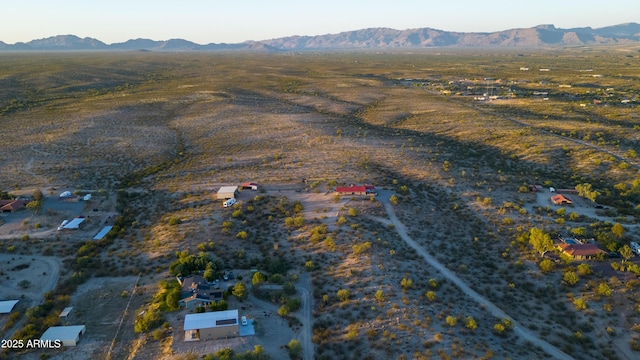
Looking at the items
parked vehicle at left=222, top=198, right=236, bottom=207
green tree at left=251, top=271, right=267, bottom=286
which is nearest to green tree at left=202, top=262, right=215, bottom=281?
green tree at left=251, top=271, right=267, bottom=286

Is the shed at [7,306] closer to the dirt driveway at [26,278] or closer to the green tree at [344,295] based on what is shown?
the dirt driveway at [26,278]

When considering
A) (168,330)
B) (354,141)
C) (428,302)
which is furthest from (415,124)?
(168,330)

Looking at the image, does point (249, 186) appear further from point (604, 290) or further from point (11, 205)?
point (604, 290)

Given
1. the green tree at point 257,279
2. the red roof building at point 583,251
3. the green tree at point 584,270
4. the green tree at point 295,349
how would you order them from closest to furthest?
the green tree at point 295,349 → the green tree at point 257,279 → the green tree at point 584,270 → the red roof building at point 583,251

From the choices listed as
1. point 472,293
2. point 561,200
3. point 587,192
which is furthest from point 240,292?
point 587,192

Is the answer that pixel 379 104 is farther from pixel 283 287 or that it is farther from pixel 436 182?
pixel 283 287

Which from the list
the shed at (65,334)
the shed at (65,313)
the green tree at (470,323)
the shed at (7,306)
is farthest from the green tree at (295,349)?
the shed at (7,306)
